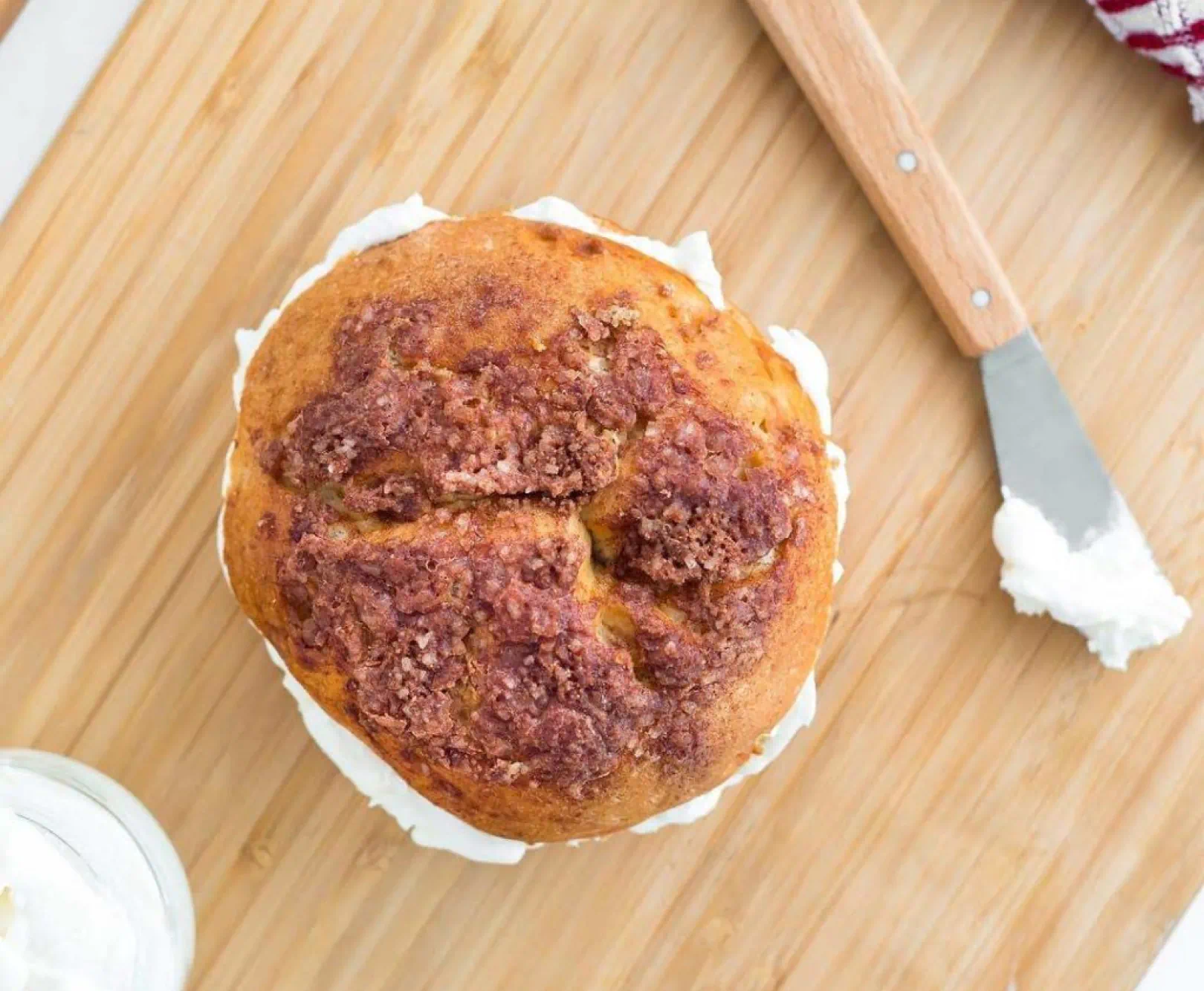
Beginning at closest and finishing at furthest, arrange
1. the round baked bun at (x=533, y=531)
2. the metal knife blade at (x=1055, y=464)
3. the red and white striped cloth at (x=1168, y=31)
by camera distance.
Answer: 1. the round baked bun at (x=533, y=531)
2. the red and white striped cloth at (x=1168, y=31)
3. the metal knife blade at (x=1055, y=464)

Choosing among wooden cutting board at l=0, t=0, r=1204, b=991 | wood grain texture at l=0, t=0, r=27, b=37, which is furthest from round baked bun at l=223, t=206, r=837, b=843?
wood grain texture at l=0, t=0, r=27, b=37

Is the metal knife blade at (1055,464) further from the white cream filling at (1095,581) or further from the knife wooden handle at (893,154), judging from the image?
the knife wooden handle at (893,154)

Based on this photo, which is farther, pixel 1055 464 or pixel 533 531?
pixel 1055 464

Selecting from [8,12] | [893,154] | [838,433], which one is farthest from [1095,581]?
[8,12]

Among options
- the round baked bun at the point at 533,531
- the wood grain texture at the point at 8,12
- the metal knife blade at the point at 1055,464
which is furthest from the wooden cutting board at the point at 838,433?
the round baked bun at the point at 533,531

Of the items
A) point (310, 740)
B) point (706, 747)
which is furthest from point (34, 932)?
point (706, 747)

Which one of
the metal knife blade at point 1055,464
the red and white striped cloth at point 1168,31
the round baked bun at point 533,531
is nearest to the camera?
Answer: the round baked bun at point 533,531

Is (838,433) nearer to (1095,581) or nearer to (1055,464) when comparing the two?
(1055,464)
